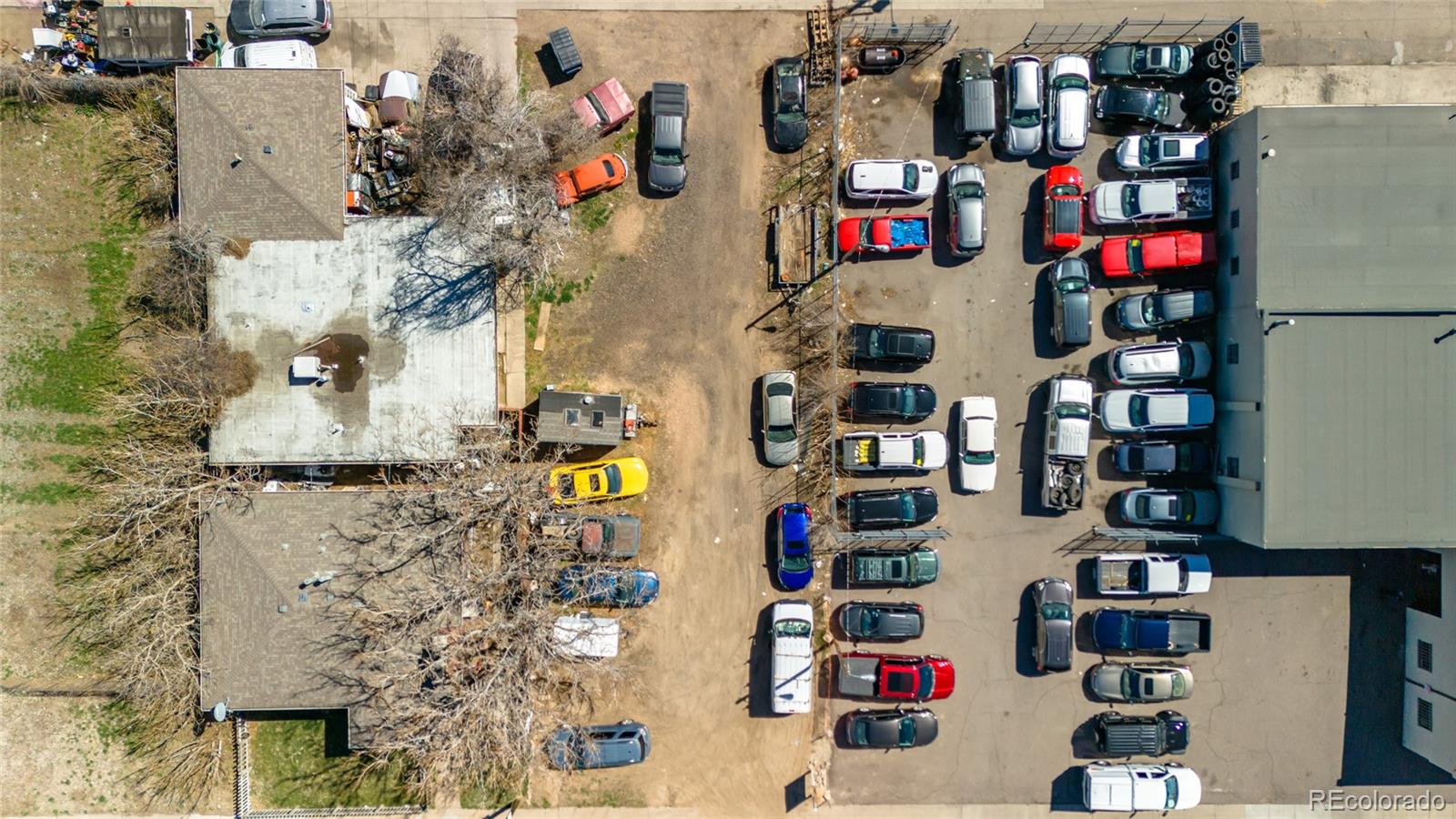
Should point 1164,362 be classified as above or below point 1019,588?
above

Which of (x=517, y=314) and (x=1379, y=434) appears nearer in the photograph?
(x=1379, y=434)

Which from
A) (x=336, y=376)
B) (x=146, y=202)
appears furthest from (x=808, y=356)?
(x=146, y=202)

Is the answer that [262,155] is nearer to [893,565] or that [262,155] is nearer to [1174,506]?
[893,565]

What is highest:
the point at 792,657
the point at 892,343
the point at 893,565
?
the point at 892,343

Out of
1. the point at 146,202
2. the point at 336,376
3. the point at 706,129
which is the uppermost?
→ the point at 706,129

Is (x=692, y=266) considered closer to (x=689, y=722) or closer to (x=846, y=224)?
(x=846, y=224)

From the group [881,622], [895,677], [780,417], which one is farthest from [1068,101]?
[895,677]

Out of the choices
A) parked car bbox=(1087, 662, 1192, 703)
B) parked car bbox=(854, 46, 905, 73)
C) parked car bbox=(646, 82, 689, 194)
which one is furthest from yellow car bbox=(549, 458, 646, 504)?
parked car bbox=(1087, 662, 1192, 703)
